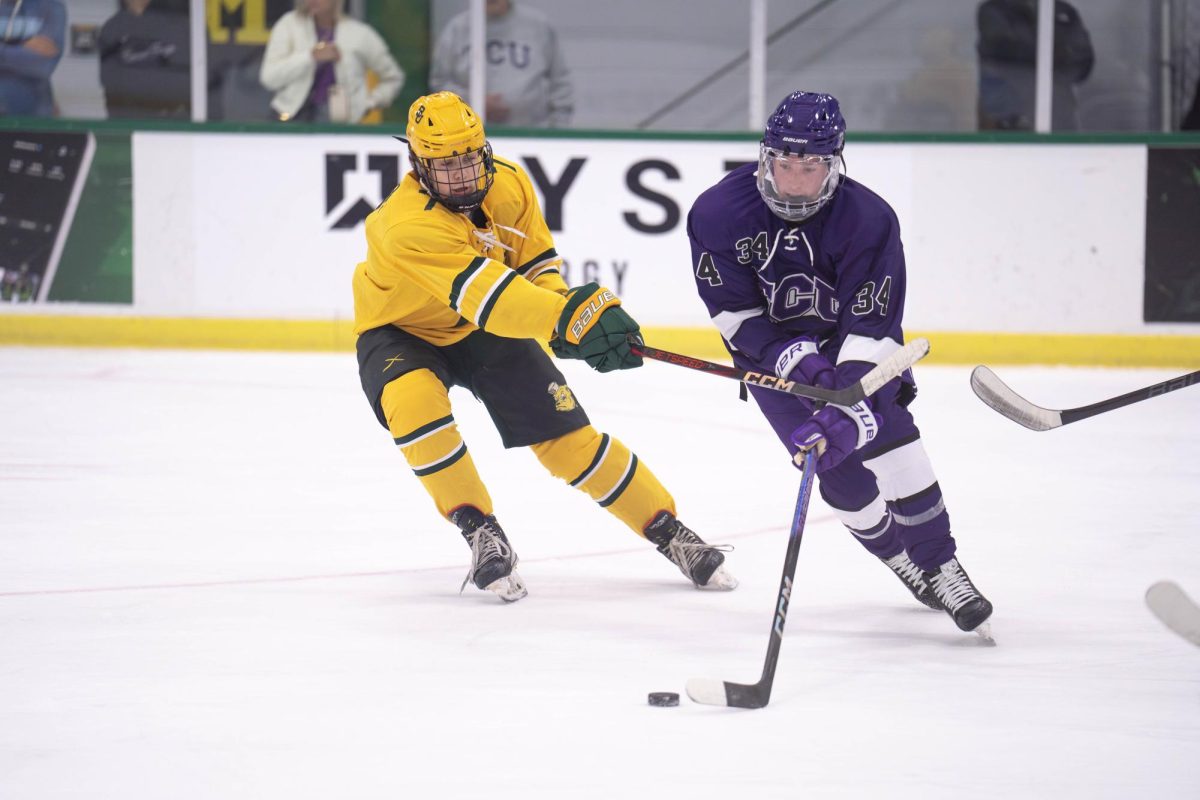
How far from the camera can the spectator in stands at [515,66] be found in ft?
21.9

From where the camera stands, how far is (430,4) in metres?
6.73

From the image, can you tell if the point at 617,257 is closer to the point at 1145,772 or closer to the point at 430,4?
the point at 430,4

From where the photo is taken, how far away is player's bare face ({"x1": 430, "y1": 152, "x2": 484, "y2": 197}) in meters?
2.80

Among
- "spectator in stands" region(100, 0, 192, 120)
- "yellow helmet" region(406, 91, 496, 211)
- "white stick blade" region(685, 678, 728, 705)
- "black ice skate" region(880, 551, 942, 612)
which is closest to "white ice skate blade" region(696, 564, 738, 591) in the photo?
"black ice skate" region(880, 551, 942, 612)

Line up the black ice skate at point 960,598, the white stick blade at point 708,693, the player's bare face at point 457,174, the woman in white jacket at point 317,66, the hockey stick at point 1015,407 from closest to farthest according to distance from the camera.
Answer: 1. the white stick blade at point 708,693
2. the black ice skate at point 960,598
3. the hockey stick at point 1015,407
4. the player's bare face at point 457,174
5. the woman in white jacket at point 317,66

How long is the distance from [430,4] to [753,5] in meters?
1.44

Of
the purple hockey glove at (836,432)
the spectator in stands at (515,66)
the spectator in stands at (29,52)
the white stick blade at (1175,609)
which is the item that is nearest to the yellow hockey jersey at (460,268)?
the purple hockey glove at (836,432)

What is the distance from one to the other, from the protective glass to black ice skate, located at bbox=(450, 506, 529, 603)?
0.84m

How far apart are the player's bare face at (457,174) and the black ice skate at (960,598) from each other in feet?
3.67

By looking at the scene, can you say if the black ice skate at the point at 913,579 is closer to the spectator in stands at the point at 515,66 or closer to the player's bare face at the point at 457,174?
the player's bare face at the point at 457,174

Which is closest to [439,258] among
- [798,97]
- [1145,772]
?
[798,97]

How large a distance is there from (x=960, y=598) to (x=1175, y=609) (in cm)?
39

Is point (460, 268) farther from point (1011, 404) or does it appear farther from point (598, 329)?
point (1011, 404)

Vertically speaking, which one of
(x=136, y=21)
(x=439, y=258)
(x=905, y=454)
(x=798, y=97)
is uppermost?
(x=136, y=21)
